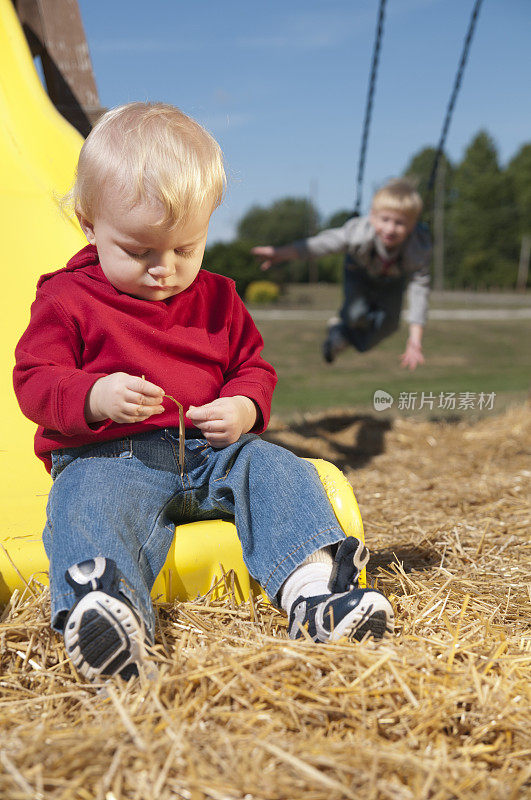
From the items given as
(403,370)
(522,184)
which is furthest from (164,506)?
(522,184)

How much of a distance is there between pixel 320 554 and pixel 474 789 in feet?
1.77

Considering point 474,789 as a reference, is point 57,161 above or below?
above

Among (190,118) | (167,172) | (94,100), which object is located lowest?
(167,172)

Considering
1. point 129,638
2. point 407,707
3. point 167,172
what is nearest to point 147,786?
point 129,638

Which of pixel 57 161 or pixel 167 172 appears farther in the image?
pixel 57 161

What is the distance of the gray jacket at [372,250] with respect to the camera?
4.02 m

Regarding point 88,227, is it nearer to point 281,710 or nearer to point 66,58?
point 281,710

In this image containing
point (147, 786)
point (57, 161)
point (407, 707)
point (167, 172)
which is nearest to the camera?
point (147, 786)

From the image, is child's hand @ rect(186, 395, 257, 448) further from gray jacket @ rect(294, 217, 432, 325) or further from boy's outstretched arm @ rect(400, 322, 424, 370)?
gray jacket @ rect(294, 217, 432, 325)

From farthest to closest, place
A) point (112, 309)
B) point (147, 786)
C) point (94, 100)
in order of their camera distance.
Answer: point (94, 100) → point (112, 309) → point (147, 786)

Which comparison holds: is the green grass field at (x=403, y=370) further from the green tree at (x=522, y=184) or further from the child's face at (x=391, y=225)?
the green tree at (x=522, y=184)

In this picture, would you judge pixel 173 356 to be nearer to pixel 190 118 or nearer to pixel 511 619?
pixel 190 118

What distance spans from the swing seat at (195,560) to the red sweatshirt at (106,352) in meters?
0.23

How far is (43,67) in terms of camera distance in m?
3.07
